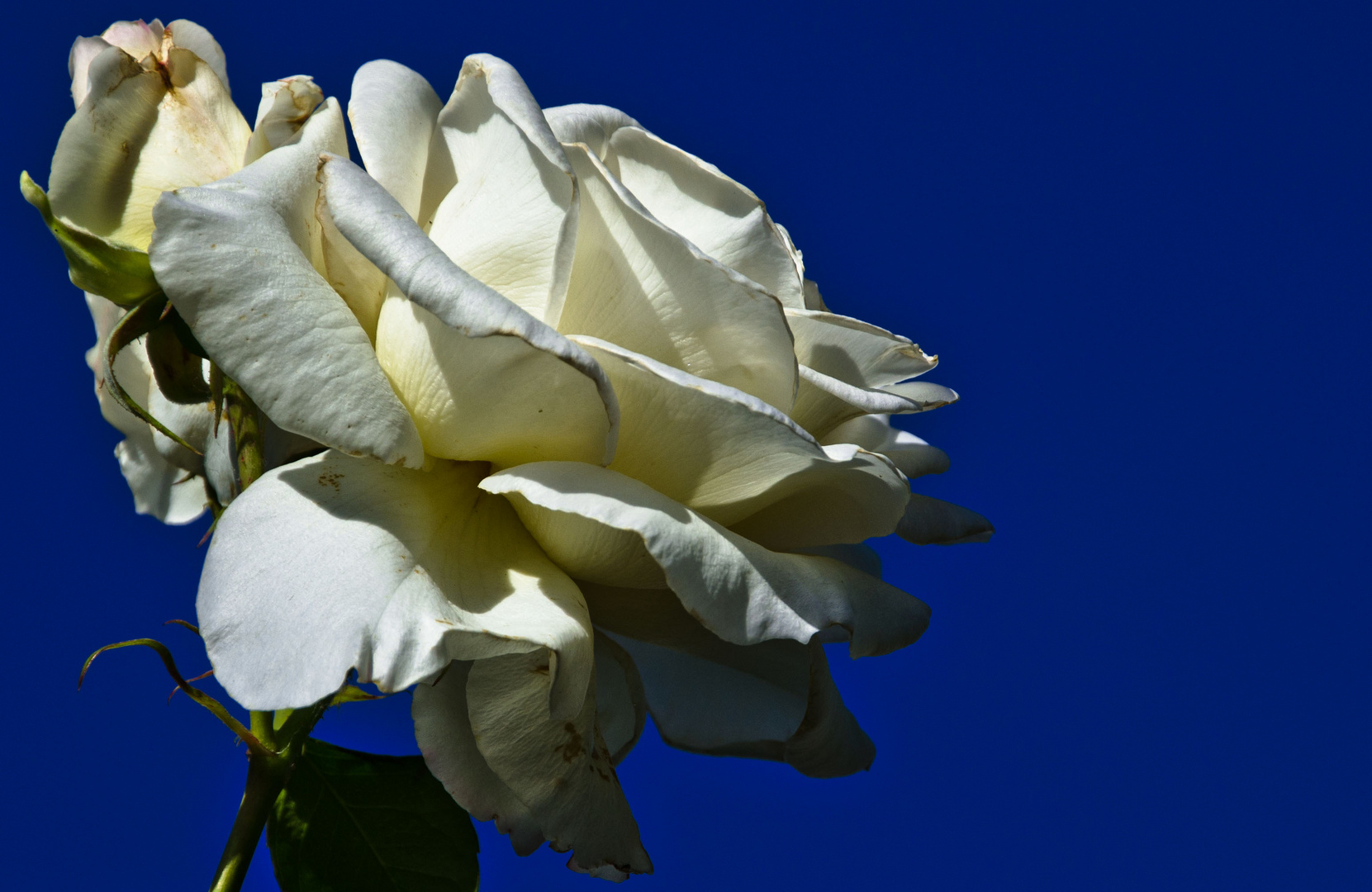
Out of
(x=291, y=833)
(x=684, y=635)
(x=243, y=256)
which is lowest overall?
(x=291, y=833)

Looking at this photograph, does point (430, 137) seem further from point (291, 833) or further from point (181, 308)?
point (291, 833)

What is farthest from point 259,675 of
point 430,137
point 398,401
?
point 430,137

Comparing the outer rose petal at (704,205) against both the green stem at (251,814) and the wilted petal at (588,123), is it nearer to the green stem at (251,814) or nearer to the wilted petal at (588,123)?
the wilted petal at (588,123)

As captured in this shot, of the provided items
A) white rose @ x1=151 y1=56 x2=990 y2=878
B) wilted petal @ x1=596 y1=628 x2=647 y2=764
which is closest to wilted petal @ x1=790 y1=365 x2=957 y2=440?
white rose @ x1=151 y1=56 x2=990 y2=878

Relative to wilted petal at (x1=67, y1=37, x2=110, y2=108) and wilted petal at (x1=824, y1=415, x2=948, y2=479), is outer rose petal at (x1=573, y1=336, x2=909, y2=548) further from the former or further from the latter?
wilted petal at (x1=67, y1=37, x2=110, y2=108)

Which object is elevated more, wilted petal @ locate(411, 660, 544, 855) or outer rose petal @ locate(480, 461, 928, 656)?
outer rose petal @ locate(480, 461, 928, 656)

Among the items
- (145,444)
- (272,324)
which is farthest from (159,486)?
(272,324)
